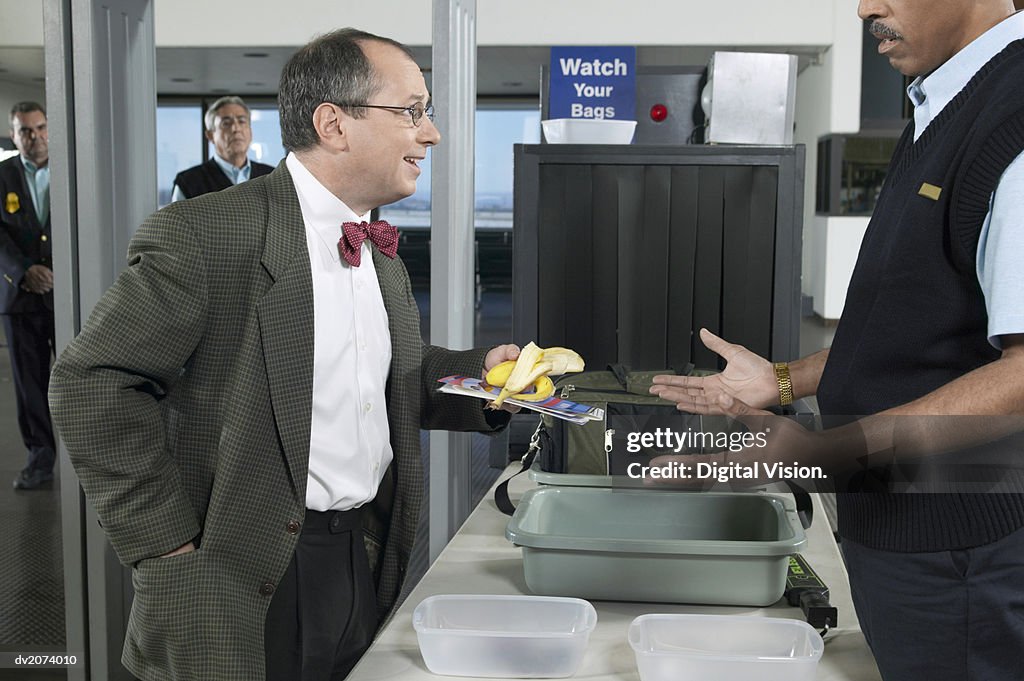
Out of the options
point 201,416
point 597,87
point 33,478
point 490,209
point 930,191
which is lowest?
point 33,478

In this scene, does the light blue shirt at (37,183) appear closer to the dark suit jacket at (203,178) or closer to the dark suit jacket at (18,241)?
the dark suit jacket at (18,241)

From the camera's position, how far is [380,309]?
182cm

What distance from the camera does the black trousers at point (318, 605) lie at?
170 cm

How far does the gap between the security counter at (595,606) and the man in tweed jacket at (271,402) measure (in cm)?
16

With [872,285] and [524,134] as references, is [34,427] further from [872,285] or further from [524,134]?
[524,134]

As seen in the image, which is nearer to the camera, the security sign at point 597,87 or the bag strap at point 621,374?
the bag strap at point 621,374

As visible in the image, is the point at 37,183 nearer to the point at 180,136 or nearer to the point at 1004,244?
the point at 1004,244

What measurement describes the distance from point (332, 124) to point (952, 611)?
1.17m

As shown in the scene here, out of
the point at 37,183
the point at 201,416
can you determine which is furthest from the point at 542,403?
the point at 37,183

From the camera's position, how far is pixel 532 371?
1.63m

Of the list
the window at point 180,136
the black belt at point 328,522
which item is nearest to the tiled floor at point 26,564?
the black belt at point 328,522

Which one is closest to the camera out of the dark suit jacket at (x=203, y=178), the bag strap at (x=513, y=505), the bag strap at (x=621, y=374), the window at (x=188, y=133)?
the bag strap at (x=513, y=505)

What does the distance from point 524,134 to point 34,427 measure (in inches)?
524

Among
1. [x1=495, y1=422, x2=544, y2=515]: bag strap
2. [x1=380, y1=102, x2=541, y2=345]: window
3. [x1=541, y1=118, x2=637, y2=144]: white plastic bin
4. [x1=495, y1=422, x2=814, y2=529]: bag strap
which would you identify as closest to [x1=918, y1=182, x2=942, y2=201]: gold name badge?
[x1=495, y1=422, x2=814, y2=529]: bag strap
